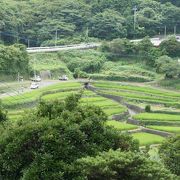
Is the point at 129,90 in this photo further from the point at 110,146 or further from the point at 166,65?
the point at 110,146

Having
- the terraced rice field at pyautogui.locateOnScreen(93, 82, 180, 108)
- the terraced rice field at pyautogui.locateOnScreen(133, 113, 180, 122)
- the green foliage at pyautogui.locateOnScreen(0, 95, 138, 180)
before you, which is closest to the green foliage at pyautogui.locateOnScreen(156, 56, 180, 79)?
the terraced rice field at pyautogui.locateOnScreen(93, 82, 180, 108)

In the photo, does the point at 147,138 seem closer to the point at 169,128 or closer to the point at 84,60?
the point at 169,128

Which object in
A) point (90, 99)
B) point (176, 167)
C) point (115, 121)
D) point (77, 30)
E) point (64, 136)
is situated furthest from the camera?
Answer: point (77, 30)

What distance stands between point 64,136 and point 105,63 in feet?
196

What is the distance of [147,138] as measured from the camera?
48125 millimetres

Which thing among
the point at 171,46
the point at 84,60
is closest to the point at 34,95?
the point at 84,60

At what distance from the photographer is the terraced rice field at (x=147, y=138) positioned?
46597 mm

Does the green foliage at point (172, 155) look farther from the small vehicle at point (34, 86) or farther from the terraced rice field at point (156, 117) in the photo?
the small vehicle at point (34, 86)

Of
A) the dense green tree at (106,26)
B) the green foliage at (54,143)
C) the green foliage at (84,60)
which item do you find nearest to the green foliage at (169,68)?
the green foliage at (84,60)

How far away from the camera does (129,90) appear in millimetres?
69062

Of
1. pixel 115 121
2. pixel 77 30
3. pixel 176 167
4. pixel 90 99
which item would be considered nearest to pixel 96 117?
pixel 176 167

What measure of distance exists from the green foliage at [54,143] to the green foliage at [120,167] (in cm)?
108

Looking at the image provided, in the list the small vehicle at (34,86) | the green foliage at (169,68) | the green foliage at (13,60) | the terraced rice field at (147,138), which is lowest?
the terraced rice field at (147,138)

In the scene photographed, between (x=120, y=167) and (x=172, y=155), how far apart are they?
28.0 feet
